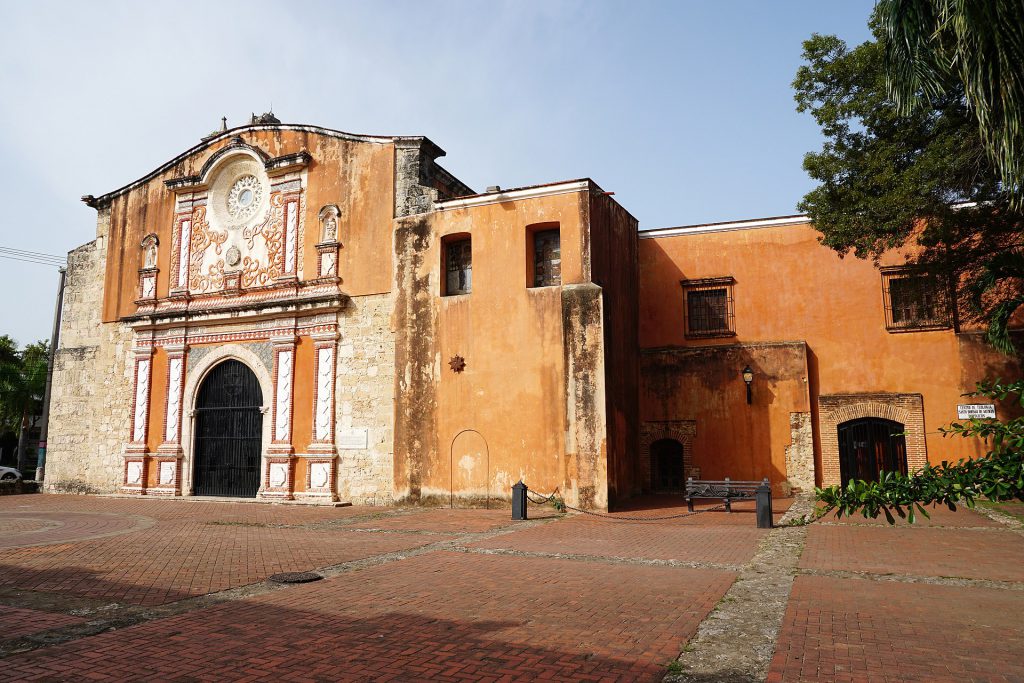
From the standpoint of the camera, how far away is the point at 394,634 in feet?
18.9

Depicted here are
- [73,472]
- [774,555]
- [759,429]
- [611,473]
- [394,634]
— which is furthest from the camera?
[73,472]

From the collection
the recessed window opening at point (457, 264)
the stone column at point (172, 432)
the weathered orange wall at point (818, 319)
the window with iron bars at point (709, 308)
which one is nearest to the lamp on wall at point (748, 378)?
the weathered orange wall at point (818, 319)

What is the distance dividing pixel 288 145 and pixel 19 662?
1707 centimetres

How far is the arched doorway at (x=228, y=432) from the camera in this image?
1916cm

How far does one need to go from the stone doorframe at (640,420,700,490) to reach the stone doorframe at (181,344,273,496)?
33.2ft

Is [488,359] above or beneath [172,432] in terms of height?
above

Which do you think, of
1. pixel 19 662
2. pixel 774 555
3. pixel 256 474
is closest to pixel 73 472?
pixel 256 474

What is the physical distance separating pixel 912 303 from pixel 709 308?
491 cm

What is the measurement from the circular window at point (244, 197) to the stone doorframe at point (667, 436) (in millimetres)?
12682

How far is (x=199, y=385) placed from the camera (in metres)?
20.1

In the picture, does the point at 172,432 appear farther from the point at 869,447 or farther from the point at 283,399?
the point at 869,447

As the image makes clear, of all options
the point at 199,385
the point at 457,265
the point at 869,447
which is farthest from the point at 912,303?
the point at 199,385

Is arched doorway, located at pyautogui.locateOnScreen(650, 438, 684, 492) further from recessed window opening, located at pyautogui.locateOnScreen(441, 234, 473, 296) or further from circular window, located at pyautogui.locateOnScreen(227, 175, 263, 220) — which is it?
circular window, located at pyautogui.locateOnScreen(227, 175, 263, 220)

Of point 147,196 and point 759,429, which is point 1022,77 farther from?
point 147,196
